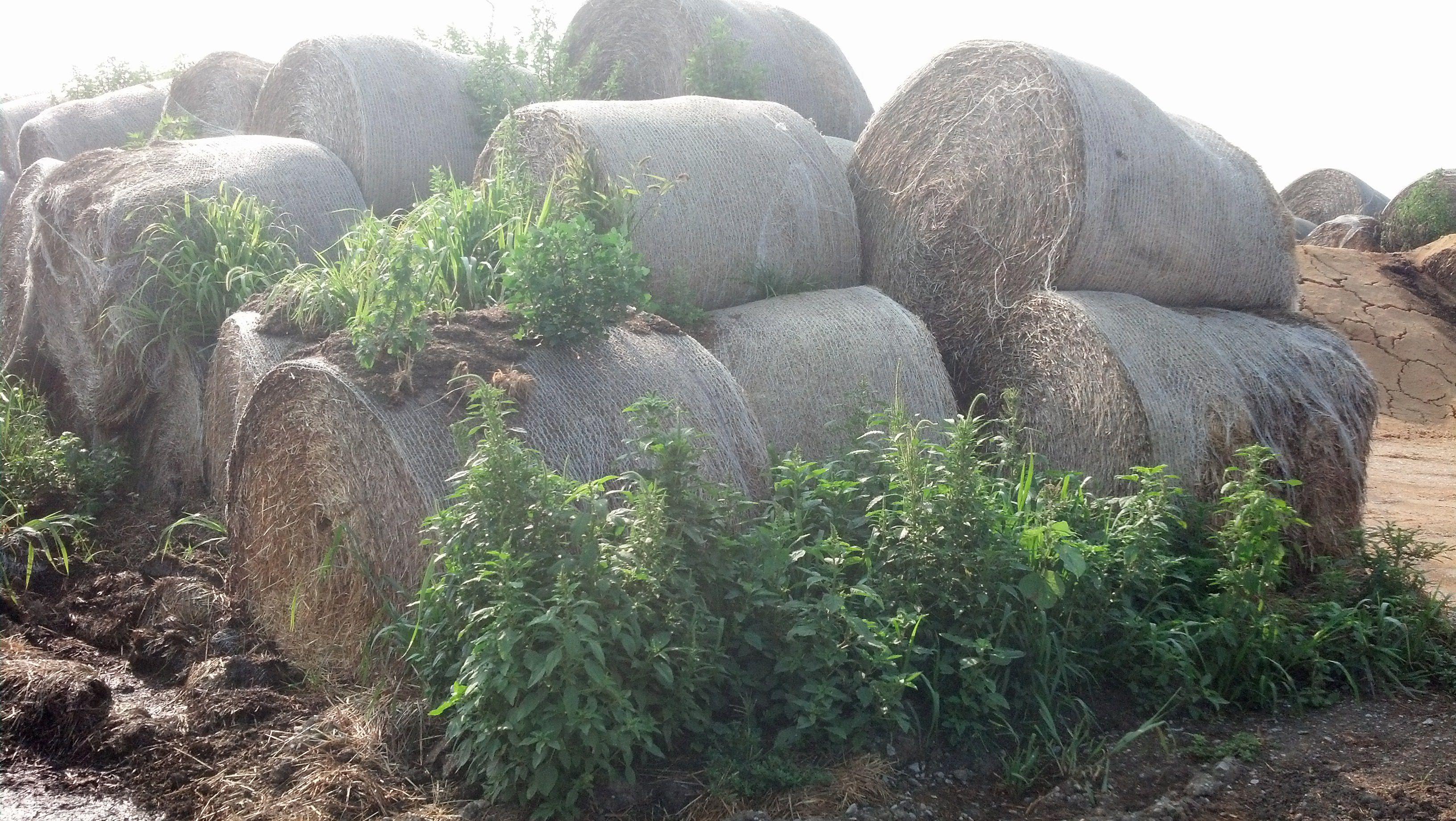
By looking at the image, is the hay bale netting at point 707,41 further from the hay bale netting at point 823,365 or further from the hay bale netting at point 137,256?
the hay bale netting at point 823,365

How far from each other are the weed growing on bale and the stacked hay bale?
9.23m

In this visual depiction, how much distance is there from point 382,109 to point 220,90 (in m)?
2.46

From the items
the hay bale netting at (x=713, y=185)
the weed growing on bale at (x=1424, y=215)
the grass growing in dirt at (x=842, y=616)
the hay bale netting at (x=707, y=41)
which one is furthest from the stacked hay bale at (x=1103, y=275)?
the weed growing on bale at (x=1424, y=215)

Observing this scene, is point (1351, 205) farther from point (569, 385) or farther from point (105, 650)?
point (105, 650)

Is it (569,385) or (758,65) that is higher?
(758,65)

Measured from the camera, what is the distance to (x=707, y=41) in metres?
7.75

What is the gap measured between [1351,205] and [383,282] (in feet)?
51.3

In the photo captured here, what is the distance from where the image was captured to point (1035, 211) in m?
5.53

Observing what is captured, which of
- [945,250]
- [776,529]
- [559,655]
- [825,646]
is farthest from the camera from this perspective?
[945,250]

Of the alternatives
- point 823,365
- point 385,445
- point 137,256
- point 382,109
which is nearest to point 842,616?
point 385,445

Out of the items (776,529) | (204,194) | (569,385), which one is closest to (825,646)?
(776,529)

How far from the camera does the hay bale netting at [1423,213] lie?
13.6 m

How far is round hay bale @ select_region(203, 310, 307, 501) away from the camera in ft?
15.4

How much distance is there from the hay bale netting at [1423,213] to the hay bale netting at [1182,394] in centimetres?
959
